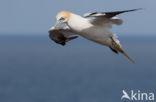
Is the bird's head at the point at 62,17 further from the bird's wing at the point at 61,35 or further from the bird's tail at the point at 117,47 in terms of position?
the bird's wing at the point at 61,35

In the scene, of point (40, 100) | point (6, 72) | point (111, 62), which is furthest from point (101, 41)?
point (111, 62)

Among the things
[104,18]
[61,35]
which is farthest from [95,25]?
[61,35]

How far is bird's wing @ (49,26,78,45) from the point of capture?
51.2ft

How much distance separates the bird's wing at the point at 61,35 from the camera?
51.2 ft

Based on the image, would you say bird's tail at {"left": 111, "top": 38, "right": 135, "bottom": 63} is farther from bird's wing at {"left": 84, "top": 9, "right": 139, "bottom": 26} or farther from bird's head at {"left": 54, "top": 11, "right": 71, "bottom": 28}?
bird's head at {"left": 54, "top": 11, "right": 71, "bottom": 28}

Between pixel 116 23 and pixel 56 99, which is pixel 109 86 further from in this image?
pixel 116 23

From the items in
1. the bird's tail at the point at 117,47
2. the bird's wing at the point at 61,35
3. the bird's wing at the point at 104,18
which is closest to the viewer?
the bird's wing at the point at 104,18

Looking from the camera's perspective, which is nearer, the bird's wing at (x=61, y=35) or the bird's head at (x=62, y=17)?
the bird's head at (x=62, y=17)

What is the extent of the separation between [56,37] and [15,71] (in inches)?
3434

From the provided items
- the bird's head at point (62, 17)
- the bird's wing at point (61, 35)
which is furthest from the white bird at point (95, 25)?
the bird's wing at point (61, 35)

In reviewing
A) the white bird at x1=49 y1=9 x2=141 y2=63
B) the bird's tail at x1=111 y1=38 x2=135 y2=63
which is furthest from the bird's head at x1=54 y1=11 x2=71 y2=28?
the bird's tail at x1=111 y1=38 x2=135 y2=63

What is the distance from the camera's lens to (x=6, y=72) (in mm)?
99125

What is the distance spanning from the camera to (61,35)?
15852 millimetres

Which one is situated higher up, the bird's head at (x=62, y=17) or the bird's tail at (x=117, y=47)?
the bird's head at (x=62, y=17)
